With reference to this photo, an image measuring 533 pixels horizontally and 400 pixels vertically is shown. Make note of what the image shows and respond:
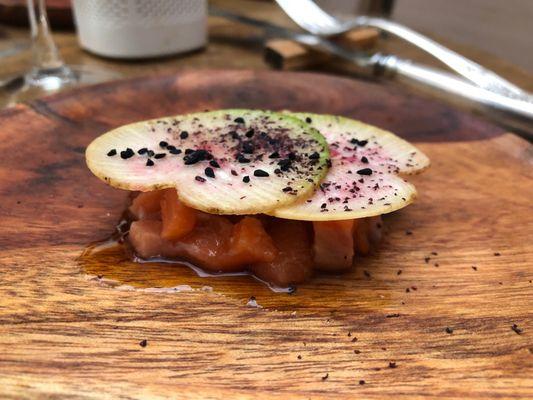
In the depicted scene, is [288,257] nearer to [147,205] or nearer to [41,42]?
[147,205]

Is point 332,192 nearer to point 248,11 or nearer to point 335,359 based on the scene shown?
point 335,359

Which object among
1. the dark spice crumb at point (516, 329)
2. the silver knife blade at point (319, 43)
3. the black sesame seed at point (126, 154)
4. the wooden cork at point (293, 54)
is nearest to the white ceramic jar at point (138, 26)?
the silver knife blade at point (319, 43)

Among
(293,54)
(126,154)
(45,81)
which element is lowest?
(45,81)

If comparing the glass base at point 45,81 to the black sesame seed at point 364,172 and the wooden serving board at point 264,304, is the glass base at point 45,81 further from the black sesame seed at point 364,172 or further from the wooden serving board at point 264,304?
the black sesame seed at point 364,172

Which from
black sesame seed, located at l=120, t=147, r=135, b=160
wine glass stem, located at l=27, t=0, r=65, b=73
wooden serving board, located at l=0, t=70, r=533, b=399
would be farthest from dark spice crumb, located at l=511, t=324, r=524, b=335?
wine glass stem, located at l=27, t=0, r=65, b=73

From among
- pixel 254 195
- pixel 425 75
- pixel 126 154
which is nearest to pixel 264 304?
pixel 254 195
